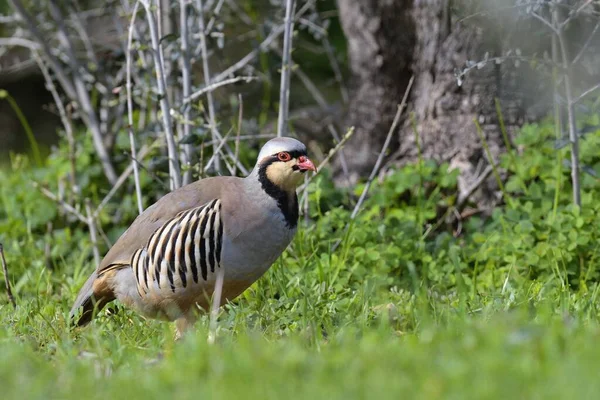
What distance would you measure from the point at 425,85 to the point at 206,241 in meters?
2.51

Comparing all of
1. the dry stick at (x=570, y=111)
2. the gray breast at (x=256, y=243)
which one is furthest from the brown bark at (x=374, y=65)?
the gray breast at (x=256, y=243)

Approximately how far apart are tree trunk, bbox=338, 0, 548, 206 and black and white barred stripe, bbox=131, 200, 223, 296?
1.96 metres

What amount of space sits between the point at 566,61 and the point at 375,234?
1282mm

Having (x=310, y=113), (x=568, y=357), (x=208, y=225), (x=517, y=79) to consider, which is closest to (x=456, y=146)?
(x=517, y=79)

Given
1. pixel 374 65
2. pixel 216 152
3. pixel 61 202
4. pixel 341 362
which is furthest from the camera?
pixel 374 65

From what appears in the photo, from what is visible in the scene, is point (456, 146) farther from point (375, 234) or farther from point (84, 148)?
point (84, 148)

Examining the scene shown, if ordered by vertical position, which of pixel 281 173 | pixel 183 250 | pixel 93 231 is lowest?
pixel 93 231

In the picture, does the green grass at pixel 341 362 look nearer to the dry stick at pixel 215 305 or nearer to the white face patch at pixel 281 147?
the dry stick at pixel 215 305

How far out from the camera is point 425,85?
238 inches

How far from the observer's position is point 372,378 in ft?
8.25

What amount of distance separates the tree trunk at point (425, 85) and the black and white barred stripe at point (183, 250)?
1962 millimetres

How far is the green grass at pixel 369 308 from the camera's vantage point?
2557 millimetres

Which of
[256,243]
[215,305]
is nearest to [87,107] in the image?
[256,243]

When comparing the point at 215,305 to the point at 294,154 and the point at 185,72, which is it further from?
the point at 185,72
